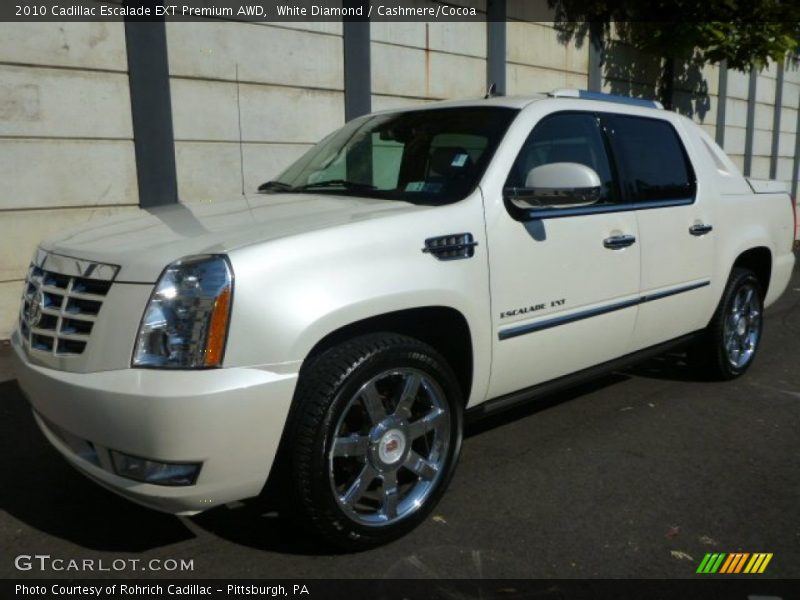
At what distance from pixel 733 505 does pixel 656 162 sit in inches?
77.2

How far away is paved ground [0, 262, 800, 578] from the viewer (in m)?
2.73

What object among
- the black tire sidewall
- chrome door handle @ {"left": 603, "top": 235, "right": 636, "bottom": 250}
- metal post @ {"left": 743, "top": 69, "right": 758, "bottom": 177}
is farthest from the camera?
metal post @ {"left": 743, "top": 69, "right": 758, "bottom": 177}

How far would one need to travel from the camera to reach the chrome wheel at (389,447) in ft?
8.90

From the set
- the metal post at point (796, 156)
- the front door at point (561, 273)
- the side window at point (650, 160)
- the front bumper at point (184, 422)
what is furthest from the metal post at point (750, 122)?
the front bumper at point (184, 422)

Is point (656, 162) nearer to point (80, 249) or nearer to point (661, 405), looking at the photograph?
point (661, 405)

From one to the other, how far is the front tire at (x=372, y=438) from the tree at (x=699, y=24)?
9.08 meters

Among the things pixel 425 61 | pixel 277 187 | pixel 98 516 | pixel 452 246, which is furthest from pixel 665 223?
pixel 425 61

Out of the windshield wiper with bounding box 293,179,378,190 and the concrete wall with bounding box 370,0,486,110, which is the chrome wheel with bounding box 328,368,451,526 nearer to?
the windshield wiper with bounding box 293,179,378,190

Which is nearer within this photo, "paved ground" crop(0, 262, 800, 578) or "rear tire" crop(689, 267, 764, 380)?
"paved ground" crop(0, 262, 800, 578)

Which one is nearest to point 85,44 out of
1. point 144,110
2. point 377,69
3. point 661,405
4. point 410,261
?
point 144,110

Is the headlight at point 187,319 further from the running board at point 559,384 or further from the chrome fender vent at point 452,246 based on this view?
the running board at point 559,384

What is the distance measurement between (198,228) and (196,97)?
4537mm

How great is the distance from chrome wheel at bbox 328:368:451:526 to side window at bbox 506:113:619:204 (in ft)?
3.45

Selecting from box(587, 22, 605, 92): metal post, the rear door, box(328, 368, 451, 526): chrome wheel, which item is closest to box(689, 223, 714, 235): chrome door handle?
the rear door
